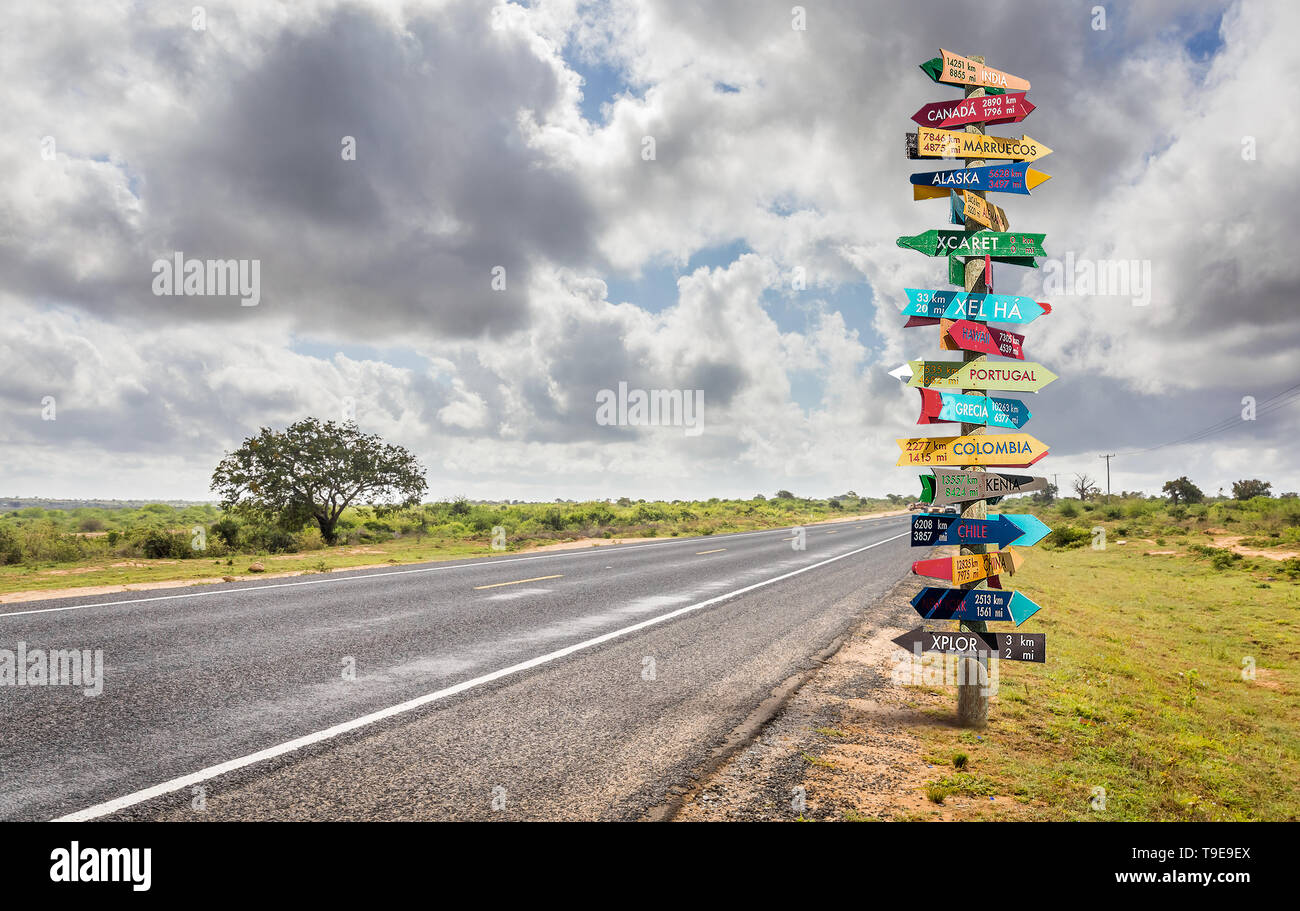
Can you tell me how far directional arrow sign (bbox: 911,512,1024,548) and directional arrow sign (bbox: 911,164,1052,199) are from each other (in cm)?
270

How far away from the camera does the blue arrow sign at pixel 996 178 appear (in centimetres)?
529

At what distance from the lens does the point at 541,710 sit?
5234mm

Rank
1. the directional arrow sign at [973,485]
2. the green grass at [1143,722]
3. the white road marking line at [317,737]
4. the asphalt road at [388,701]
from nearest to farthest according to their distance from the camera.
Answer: the white road marking line at [317,737] < the asphalt road at [388,701] < the green grass at [1143,722] < the directional arrow sign at [973,485]

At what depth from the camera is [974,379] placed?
501 cm

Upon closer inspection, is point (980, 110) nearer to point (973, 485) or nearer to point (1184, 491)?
point (973, 485)

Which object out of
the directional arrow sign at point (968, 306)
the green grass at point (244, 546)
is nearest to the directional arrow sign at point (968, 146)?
the directional arrow sign at point (968, 306)

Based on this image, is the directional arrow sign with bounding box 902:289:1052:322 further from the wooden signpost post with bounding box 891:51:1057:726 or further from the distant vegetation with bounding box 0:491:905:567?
the distant vegetation with bounding box 0:491:905:567

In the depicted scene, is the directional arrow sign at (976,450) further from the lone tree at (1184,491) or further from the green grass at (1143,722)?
the lone tree at (1184,491)

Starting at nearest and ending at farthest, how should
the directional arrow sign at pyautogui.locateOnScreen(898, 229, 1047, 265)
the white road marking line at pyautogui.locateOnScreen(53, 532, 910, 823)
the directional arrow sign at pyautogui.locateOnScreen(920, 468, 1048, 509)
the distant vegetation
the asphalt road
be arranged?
the white road marking line at pyautogui.locateOnScreen(53, 532, 910, 823)
the asphalt road
the directional arrow sign at pyautogui.locateOnScreen(920, 468, 1048, 509)
the directional arrow sign at pyautogui.locateOnScreen(898, 229, 1047, 265)
the distant vegetation

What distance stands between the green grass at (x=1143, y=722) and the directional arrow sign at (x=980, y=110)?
5.04 meters

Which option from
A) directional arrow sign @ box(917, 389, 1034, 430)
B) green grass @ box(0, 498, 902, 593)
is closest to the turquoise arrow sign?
directional arrow sign @ box(917, 389, 1034, 430)

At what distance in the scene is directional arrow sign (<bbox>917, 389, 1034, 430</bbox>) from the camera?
4879mm

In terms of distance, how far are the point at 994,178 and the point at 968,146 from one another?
1.13ft
